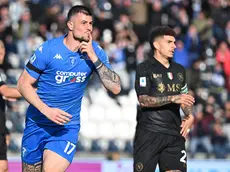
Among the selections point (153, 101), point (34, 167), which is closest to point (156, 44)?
point (153, 101)

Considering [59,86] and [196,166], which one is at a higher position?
[59,86]

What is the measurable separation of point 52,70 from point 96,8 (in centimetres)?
1181

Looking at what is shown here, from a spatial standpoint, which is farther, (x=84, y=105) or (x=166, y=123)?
(x=84, y=105)

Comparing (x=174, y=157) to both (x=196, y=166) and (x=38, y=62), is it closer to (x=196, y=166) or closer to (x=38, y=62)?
(x=38, y=62)

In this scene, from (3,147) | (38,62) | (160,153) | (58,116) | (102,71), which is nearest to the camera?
(58,116)

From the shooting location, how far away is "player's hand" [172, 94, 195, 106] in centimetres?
812

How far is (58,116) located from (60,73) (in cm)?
67

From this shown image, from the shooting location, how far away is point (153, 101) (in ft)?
27.8

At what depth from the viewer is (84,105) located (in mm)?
16375

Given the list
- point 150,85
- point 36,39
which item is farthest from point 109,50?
point 150,85

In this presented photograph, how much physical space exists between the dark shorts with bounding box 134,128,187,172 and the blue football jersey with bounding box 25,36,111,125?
1.10 m

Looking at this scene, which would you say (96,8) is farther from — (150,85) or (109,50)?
(150,85)

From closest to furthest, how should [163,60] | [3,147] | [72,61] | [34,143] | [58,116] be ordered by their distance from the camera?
[58,116]
[72,61]
[34,143]
[163,60]
[3,147]

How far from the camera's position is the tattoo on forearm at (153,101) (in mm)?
8375
